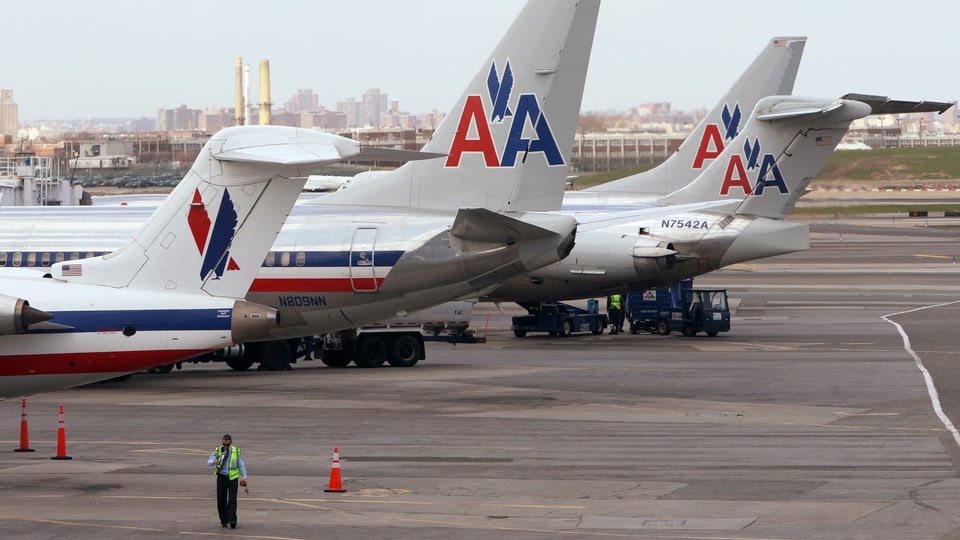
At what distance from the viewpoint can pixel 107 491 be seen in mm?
25734

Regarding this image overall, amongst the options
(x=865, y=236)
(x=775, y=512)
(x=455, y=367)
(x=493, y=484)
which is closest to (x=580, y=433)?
(x=493, y=484)

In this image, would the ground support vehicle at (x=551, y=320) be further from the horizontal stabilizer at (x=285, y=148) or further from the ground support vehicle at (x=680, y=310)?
the horizontal stabilizer at (x=285, y=148)

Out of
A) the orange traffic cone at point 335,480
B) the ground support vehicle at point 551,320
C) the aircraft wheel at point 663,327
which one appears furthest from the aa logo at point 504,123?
the aircraft wheel at point 663,327

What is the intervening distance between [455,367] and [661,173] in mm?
25348

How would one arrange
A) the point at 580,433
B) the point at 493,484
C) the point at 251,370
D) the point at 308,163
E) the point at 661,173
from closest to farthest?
the point at 308,163, the point at 493,484, the point at 580,433, the point at 251,370, the point at 661,173

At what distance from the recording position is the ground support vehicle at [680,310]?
192ft

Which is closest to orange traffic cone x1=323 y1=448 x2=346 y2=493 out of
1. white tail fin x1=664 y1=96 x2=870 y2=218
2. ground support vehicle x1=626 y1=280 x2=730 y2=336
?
white tail fin x1=664 y1=96 x2=870 y2=218

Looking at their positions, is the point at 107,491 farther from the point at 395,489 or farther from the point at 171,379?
the point at 171,379

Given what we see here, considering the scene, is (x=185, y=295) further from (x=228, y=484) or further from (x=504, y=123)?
(x=504, y=123)

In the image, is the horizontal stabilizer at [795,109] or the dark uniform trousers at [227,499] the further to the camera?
the horizontal stabilizer at [795,109]

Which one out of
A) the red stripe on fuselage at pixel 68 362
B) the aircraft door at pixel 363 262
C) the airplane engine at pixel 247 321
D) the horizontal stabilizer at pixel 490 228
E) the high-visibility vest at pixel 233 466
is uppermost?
the horizontal stabilizer at pixel 490 228

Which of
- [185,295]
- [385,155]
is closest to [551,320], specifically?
[385,155]

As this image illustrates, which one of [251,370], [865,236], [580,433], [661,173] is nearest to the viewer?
[580,433]

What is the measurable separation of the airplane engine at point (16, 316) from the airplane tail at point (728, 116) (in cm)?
4509
